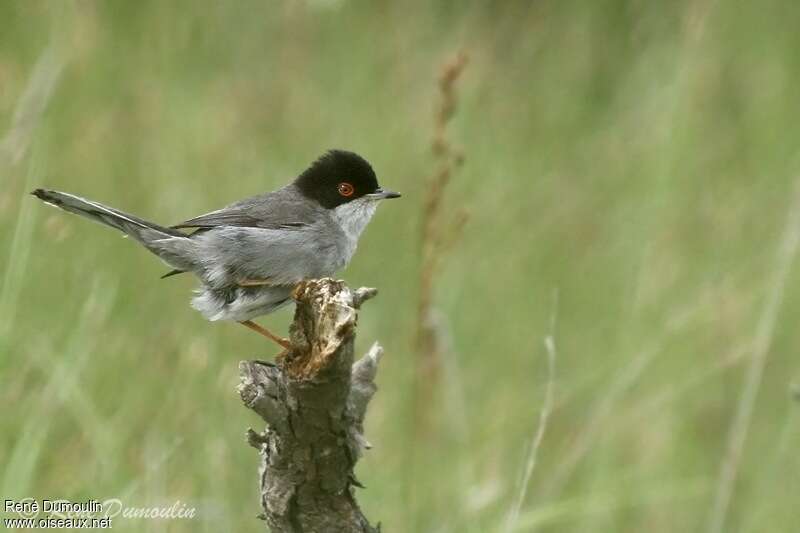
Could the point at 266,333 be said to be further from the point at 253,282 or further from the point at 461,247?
the point at 461,247

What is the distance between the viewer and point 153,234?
16.5 feet

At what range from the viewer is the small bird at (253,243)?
4934 millimetres

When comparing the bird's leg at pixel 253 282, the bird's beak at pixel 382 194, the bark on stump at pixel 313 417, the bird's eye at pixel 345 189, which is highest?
the bird's eye at pixel 345 189

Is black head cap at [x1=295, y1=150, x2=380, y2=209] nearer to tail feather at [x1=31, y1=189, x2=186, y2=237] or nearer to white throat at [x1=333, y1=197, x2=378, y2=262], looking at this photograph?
white throat at [x1=333, y1=197, x2=378, y2=262]

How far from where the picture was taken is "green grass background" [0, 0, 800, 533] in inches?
194

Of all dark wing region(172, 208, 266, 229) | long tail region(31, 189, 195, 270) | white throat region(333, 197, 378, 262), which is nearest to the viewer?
long tail region(31, 189, 195, 270)

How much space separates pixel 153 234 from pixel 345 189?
0.98 metres

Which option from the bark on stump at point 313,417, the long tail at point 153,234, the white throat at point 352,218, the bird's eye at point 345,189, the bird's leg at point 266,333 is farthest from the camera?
the bird's eye at point 345,189

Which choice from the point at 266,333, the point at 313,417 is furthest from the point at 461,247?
the point at 313,417

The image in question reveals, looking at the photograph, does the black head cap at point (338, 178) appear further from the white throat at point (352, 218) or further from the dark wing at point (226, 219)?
the dark wing at point (226, 219)

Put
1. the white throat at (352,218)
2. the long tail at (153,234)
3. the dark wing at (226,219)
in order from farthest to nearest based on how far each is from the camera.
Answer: the white throat at (352,218)
the dark wing at (226,219)
the long tail at (153,234)

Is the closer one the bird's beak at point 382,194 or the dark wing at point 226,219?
the dark wing at point 226,219

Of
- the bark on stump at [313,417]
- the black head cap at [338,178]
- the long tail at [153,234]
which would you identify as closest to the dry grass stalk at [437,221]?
the black head cap at [338,178]

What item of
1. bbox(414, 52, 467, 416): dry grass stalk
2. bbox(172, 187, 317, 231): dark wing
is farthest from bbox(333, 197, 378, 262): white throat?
bbox(414, 52, 467, 416): dry grass stalk
